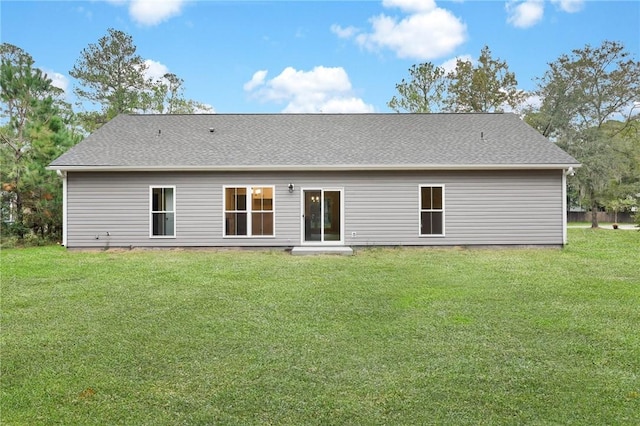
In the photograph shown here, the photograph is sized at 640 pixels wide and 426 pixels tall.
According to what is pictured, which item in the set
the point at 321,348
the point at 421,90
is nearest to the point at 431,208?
the point at 321,348

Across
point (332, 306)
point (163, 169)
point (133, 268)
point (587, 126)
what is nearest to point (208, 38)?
point (163, 169)

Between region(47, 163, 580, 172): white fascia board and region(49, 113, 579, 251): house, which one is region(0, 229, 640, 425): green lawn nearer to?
region(49, 113, 579, 251): house

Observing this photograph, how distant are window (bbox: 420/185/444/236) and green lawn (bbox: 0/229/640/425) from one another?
400 centimetres

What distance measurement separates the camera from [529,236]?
11906 millimetres

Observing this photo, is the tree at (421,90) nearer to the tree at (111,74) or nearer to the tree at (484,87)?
the tree at (484,87)

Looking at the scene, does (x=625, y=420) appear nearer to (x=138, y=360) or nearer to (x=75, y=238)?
(x=138, y=360)

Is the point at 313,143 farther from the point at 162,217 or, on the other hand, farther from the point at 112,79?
the point at 112,79

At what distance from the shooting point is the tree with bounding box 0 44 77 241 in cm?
1304

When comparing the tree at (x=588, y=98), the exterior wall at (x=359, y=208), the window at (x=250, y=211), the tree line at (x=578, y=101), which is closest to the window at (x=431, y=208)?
the exterior wall at (x=359, y=208)

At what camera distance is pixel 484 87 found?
2698 cm

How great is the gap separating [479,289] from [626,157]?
2429 cm

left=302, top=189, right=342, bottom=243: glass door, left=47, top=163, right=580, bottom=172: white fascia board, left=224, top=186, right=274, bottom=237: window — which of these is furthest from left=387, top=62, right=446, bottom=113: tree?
left=224, top=186, right=274, bottom=237: window

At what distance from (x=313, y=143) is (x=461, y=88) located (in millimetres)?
18351

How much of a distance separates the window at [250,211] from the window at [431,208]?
436 centimetres
